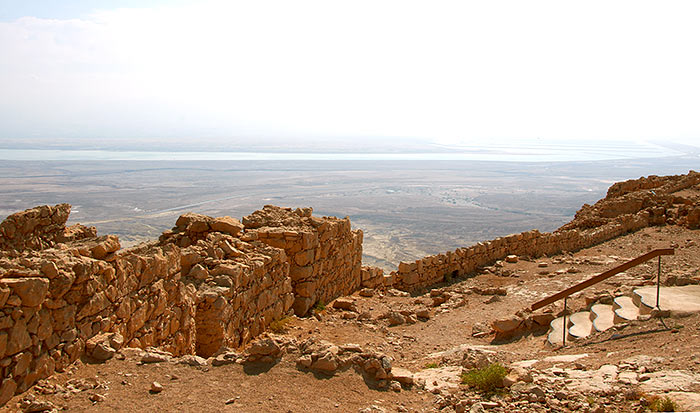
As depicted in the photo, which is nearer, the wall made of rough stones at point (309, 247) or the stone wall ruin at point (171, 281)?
the stone wall ruin at point (171, 281)

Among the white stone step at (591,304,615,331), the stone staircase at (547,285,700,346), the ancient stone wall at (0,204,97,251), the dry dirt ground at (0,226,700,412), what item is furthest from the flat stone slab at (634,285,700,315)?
the ancient stone wall at (0,204,97,251)

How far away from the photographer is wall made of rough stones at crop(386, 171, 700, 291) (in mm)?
13383

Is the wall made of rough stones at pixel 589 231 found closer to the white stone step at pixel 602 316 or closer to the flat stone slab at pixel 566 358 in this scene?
the white stone step at pixel 602 316

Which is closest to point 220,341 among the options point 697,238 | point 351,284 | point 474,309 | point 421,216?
point 351,284

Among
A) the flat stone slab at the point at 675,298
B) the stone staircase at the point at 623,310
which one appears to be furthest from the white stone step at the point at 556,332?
the flat stone slab at the point at 675,298

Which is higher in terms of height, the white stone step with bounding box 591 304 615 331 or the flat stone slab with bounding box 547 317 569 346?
the white stone step with bounding box 591 304 615 331

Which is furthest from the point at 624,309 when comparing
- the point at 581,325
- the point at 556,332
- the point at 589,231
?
the point at 589,231

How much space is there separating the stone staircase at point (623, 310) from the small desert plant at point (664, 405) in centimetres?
297

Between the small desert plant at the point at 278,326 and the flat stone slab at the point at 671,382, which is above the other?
the flat stone slab at the point at 671,382

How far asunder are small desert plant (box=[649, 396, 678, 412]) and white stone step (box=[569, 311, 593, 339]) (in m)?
3.05

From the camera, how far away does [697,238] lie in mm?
15391

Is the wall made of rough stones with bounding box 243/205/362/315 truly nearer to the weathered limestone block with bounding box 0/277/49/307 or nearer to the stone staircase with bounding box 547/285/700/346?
the stone staircase with bounding box 547/285/700/346

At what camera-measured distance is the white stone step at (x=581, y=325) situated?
7452mm

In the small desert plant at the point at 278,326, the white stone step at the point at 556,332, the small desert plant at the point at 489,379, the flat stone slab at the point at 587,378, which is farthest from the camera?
the small desert plant at the point at 278,326
